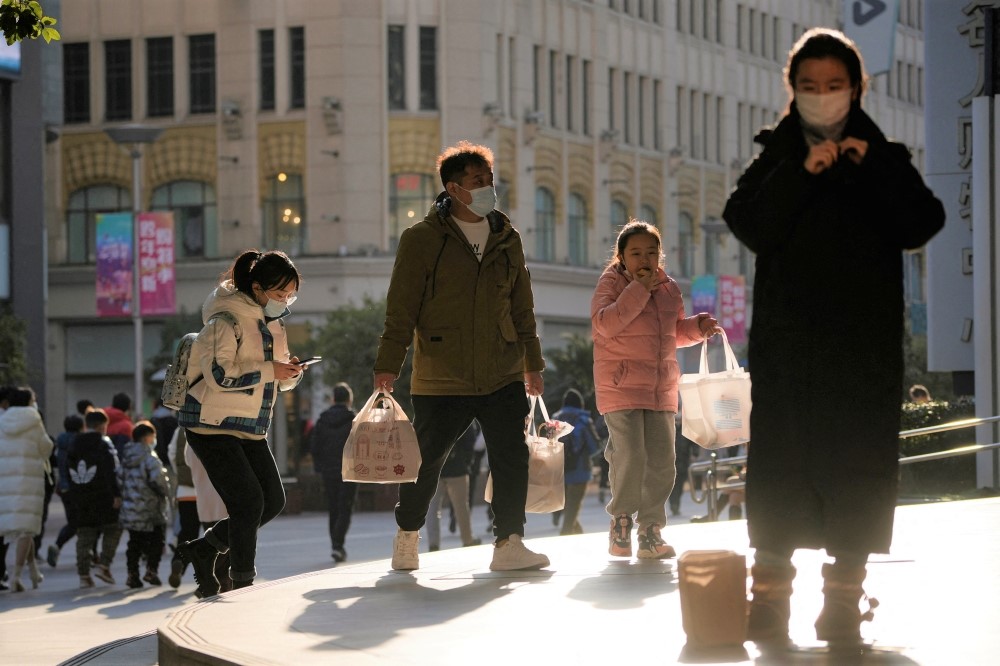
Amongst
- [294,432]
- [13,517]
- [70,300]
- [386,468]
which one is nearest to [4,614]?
[13,517]

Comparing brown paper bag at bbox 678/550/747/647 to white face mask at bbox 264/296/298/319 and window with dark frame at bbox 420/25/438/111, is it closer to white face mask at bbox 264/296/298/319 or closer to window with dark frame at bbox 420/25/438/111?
white face mask at bbox 264/296/298/319

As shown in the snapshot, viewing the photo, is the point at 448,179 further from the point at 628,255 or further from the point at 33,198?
the point at 33,198

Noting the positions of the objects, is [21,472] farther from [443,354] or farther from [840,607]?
[840,607]

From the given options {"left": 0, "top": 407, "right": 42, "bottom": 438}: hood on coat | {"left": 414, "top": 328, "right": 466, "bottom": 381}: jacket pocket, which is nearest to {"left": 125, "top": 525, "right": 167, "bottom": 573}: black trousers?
{"left": 0, "top": 407, "right": 42, "bottom": 438}: hood on coat

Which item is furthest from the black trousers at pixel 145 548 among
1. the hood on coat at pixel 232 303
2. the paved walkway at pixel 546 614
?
the hood on coat at pixel 232 303

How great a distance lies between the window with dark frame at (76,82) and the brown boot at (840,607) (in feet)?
168

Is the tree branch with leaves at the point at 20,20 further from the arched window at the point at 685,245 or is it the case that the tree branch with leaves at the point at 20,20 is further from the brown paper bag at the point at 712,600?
the arched window at the point at 685,245

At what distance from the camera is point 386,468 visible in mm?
9516

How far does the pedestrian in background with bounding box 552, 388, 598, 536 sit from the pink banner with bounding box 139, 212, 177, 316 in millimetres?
23438

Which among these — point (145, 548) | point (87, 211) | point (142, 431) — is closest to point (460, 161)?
point (142, 431)

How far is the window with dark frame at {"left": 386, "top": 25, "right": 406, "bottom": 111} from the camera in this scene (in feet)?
175

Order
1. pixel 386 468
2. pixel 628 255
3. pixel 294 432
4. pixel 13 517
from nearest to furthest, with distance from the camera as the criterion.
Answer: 1. pixel 386 468
2. pixel 628 255
3. pixel 13 517
4. pixel 294 432

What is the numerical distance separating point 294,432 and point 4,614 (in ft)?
120

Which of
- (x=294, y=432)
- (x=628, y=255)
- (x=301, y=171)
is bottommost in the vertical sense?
(x=294, y=432)
